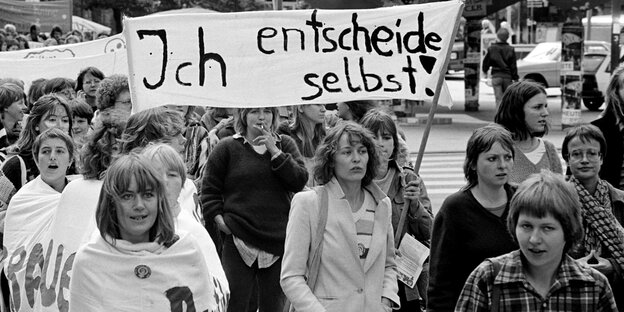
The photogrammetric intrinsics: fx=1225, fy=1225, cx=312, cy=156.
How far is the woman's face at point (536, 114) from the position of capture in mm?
6297

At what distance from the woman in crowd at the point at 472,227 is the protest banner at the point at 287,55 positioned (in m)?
1.64

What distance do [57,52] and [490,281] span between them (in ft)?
34.9

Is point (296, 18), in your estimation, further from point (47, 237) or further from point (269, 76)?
point (47, 237)

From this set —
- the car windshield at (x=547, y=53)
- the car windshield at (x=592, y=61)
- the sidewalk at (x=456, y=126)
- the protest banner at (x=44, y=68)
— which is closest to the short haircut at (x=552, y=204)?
the protest banner at (x=44, y=68)

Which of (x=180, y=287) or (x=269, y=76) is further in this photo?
(x=269, y=76)

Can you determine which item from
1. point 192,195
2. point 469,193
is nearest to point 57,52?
point 192,195

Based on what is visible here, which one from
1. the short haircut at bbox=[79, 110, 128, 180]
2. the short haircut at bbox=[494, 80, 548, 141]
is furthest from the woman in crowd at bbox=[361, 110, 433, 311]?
the short haircut at bbox=[79, 110, 128, 180]

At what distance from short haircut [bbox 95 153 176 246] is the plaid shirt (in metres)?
1.21

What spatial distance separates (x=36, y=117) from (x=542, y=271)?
13.7ft

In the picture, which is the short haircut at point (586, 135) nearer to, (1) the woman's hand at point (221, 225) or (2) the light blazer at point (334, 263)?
(2) the light blazer at point (334, 263)

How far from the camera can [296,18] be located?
7.21 m

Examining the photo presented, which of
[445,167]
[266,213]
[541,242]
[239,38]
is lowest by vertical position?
[445,167]

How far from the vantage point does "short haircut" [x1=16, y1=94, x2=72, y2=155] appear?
7367 mm

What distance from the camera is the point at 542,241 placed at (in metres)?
4.21
